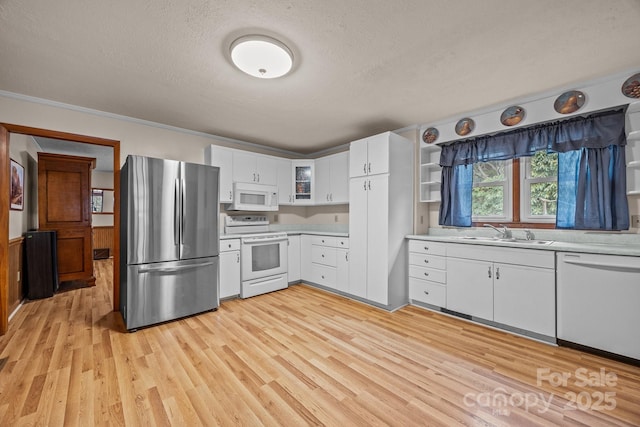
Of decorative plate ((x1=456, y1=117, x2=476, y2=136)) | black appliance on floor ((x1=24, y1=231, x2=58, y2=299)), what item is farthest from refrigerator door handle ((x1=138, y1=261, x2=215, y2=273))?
decorative plate ((x1=456, y1=117, x2=476, y2=136))

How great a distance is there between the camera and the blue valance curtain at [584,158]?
2395 mm

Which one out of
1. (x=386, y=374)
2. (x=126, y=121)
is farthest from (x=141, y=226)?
(x=386, y=374)

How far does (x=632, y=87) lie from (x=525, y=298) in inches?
79.7

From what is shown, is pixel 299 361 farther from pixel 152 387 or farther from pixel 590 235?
pixel 590 235

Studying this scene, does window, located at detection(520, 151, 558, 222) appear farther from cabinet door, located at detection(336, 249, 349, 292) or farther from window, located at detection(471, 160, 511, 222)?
cabinet door, located at detection(336, 249, 349, 292)

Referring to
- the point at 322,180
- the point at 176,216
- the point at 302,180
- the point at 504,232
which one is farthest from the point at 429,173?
the point at 176,216

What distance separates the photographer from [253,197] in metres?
4.24

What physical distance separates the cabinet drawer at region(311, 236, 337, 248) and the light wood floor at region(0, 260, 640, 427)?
1309 mm

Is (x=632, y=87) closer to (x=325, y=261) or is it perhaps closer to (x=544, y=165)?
(x=544, y=165)

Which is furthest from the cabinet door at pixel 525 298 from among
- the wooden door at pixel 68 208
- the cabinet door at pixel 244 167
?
the wooden door at pixel 68 208

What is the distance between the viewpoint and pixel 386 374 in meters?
1.98

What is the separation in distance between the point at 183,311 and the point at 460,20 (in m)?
3.62

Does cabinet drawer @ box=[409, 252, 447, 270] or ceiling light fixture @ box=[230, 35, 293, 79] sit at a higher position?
ceiling light fixture @ box=[230, 35, 293, 79]

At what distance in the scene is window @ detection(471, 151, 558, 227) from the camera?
288 centimetres
